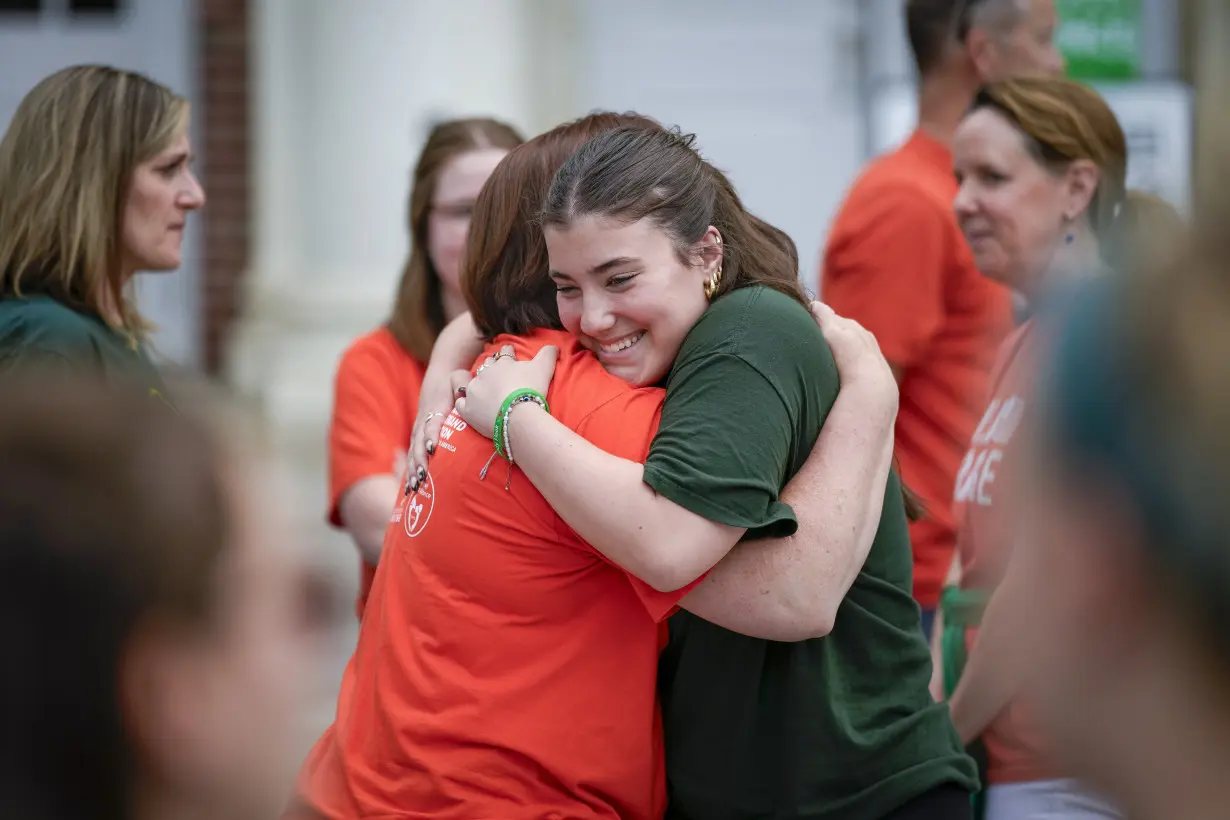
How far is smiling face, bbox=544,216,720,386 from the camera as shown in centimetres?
195

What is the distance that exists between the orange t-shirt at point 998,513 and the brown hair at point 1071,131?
16.2 inches

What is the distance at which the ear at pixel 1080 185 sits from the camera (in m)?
3.09

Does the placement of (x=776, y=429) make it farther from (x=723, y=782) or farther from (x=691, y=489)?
(x=723, y=782)

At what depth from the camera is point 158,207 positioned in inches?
A: 121

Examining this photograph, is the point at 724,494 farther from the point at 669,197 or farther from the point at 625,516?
the point at 669,197

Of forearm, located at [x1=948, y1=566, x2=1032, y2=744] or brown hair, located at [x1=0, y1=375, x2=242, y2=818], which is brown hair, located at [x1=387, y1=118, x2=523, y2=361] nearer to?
forearm, located at [x1=948, y1=566, x2=1032, y2=744]

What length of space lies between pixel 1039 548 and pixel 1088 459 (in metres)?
0.09

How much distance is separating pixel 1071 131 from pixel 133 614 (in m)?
2.52

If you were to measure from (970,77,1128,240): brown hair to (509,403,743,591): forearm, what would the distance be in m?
1.63

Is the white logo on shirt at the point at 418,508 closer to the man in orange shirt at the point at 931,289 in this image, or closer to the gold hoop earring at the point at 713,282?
the gold hoop earring at the point at 713,282

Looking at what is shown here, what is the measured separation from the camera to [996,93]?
10.5ft

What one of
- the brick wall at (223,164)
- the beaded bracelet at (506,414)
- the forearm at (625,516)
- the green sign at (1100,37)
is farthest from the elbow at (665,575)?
the brick wall at (223,164)

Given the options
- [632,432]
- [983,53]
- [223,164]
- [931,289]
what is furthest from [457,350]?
[223,164]

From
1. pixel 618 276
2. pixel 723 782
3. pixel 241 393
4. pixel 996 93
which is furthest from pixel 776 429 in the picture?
pixel 996 93
